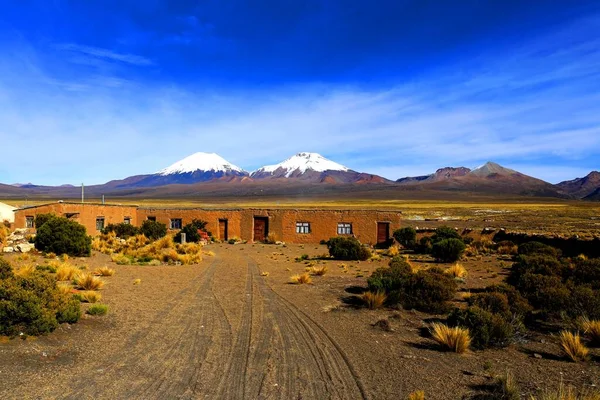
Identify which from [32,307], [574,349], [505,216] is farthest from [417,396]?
[505,216]

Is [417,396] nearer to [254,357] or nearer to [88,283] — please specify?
[254,357]

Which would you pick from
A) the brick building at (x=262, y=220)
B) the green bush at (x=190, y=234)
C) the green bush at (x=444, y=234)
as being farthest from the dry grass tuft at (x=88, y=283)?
the green bush at (x=444, y=234)

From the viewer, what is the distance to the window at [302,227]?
3927cm

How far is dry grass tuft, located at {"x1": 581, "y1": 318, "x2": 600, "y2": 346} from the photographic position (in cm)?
966

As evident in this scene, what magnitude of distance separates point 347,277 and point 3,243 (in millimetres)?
21185

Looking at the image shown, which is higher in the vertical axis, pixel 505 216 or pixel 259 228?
pixel 259 228

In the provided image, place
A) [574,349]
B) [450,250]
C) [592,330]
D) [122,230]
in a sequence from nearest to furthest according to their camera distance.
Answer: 1. [574,349]
2. [592,330]
3. [450,250]
4. [122,230]

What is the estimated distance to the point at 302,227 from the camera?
3938 cm

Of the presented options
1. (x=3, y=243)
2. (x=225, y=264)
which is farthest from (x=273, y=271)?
(x=3, y=243)

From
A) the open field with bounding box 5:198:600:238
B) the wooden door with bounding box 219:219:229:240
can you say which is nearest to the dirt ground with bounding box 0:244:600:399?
the wooden door with bounding box 219:219:229:240

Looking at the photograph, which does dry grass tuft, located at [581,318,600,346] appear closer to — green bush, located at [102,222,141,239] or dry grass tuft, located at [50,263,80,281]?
dry grass tuft, located at [50,263,80,281]

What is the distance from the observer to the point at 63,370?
24.7ft

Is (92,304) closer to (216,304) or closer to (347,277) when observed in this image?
(216,304)

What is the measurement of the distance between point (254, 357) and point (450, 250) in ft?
66.2
